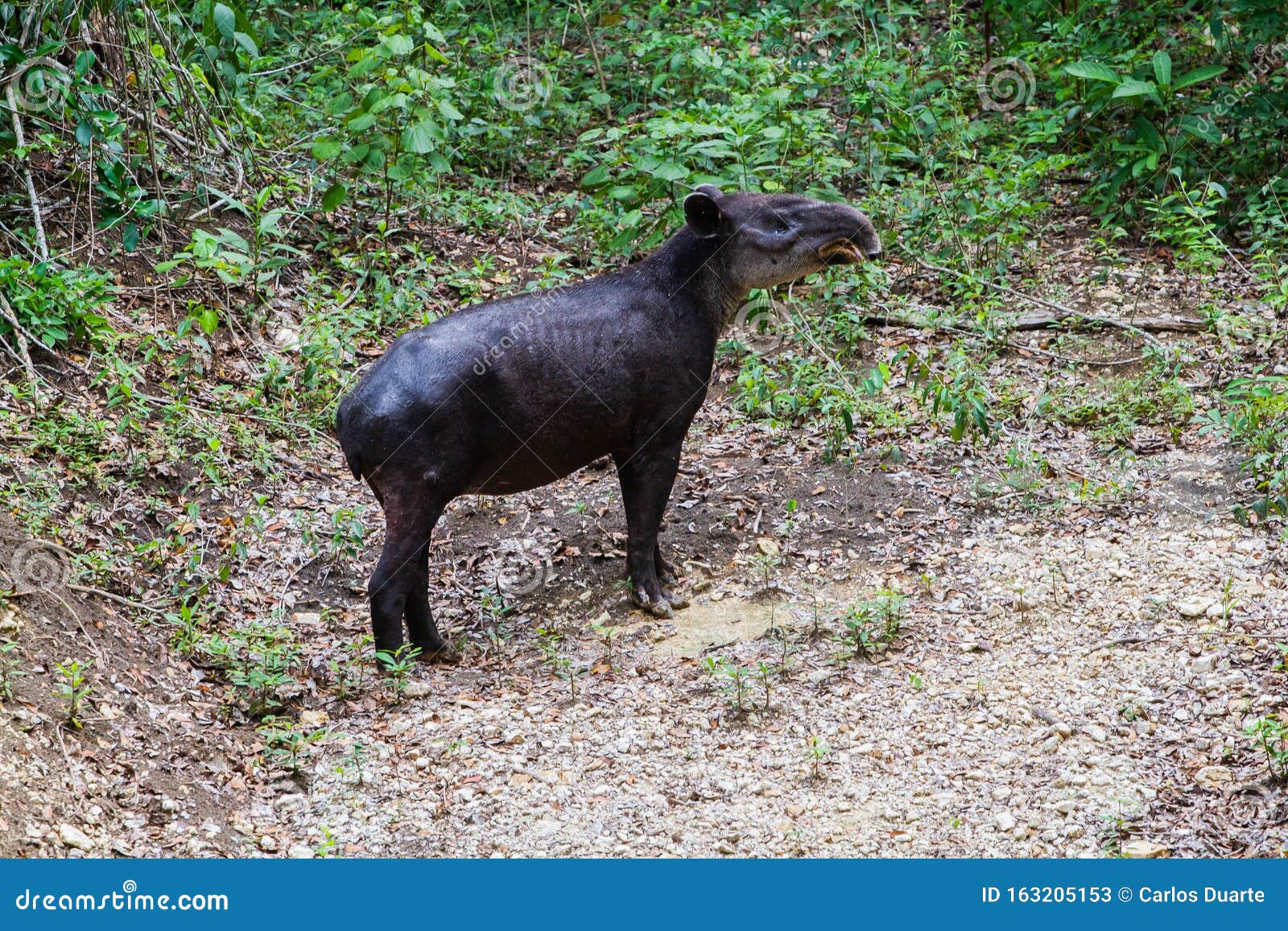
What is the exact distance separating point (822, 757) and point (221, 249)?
23.8ft

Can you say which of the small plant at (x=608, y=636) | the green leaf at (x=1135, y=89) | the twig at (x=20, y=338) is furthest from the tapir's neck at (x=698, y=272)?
the green leaf at (x=1135, y=89)

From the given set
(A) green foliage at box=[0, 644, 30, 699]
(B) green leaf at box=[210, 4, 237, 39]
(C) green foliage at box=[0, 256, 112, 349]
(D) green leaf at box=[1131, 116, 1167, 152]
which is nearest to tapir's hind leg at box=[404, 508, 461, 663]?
(A) green foliage at box=[0, 644, 30, 699]

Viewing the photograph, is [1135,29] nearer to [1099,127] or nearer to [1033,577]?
[1099,127]

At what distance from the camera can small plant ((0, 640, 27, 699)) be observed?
238 inches

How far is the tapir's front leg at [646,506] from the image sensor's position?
8.02 metres

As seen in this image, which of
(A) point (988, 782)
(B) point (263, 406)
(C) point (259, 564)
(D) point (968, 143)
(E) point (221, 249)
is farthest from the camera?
(D) point (968, 143)

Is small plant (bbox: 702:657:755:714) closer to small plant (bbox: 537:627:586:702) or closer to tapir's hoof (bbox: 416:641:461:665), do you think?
small plant (bbox: 537:627:586:702)

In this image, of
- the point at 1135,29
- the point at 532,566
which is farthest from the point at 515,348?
the point at 1135,29

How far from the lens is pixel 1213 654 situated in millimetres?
6742

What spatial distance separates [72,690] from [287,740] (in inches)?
41.7

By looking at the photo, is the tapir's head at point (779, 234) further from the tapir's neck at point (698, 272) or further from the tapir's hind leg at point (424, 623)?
the tapir's hind leg at point (424, 623)

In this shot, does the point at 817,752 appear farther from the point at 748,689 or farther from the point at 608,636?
the point at 608,636

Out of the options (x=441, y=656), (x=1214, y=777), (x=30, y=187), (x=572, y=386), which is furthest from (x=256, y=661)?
(x=30, y=187)

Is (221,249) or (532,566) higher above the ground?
(221,249)
